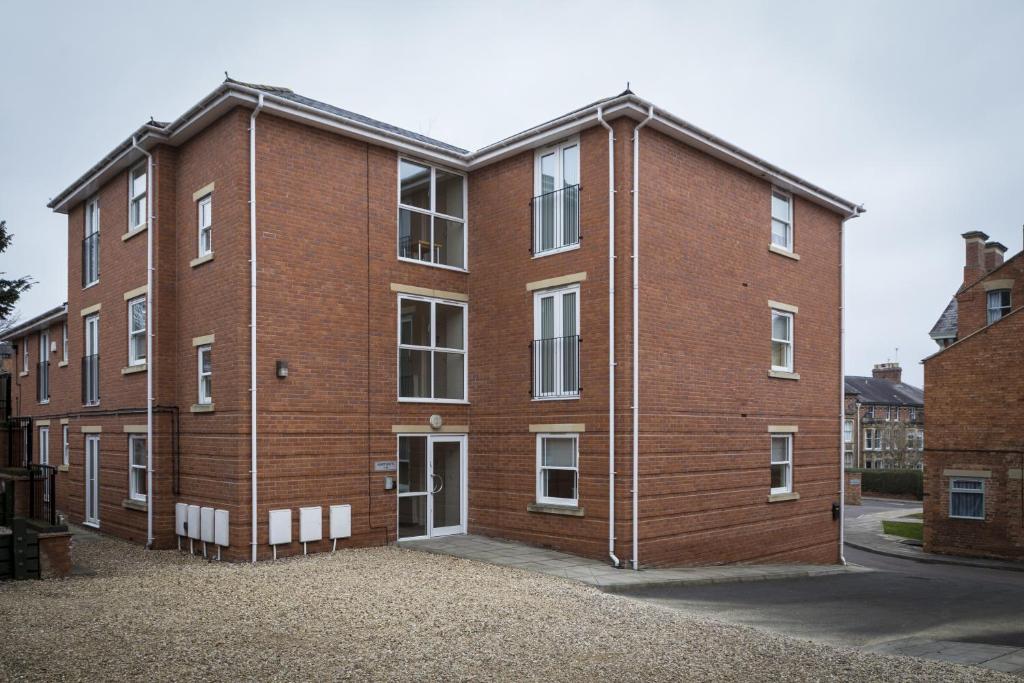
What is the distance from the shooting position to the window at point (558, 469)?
13.8 metres

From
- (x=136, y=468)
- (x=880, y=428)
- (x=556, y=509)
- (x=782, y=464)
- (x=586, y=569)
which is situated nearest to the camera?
(x=586, y=569)

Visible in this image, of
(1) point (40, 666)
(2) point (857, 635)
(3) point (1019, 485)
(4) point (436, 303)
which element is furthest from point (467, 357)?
(3) point (1019, 485)

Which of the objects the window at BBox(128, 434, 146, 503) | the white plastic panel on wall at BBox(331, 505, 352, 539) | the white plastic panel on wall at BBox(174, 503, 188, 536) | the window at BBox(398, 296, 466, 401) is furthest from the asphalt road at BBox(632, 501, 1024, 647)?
the window at BBox(128, 434, 146, 503)

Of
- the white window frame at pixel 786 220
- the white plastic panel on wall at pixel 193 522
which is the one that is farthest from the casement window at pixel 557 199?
the white plastic panel on wall at pixel 193 522

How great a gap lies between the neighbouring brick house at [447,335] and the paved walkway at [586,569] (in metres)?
0.37

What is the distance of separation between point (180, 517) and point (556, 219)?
8013 mm

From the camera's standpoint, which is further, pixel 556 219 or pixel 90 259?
pixel 90 259

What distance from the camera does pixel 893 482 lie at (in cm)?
5162

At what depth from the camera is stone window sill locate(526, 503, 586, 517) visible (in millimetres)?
13464

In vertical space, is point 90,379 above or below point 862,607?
above

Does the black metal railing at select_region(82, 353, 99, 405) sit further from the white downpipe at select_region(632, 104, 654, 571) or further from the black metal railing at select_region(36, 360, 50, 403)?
the white downpipe at select_region(632, 104, 654, 571)

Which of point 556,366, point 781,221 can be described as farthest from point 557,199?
point 781,221

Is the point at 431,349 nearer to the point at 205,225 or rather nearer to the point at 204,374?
the point at 204,374

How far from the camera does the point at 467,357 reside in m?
15.7
